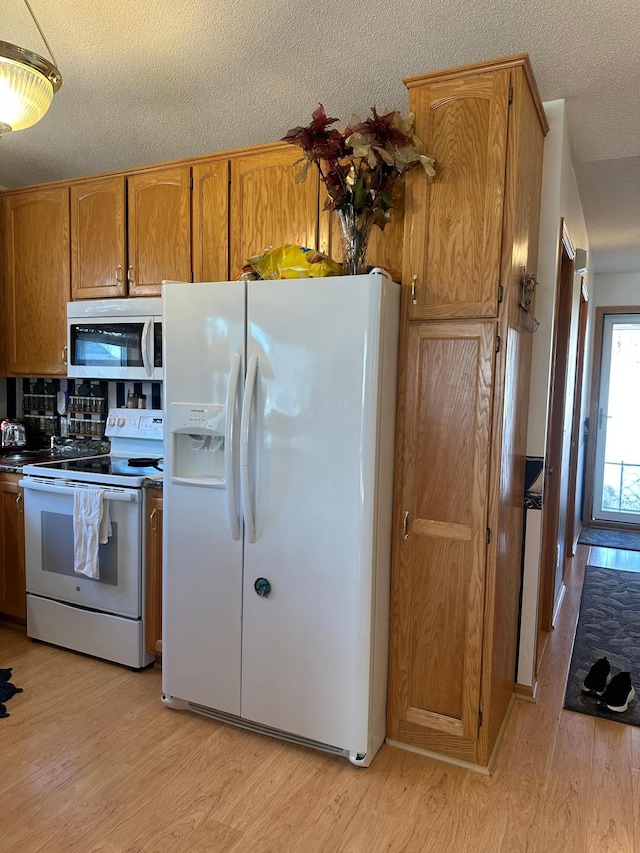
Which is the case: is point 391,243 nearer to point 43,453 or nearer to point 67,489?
point 67,489

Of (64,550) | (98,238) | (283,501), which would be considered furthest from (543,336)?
(64,550)

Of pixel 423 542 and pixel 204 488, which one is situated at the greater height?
pixel 204 488

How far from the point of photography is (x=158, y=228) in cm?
301

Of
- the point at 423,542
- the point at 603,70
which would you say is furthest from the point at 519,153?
the point at 423,542

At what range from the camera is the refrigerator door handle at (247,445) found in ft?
7.12

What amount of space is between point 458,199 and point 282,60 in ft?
2.76

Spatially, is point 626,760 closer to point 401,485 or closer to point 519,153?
point 401,485

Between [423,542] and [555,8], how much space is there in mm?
1782

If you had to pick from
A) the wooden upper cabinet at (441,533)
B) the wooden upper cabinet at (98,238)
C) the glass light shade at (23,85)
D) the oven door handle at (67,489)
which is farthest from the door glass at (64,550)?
the glass light shade at (23,85)

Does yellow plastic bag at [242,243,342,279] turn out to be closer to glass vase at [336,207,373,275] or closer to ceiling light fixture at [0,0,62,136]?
glass vase at [336,207,373,275]

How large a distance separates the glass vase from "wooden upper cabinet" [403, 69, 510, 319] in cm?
15

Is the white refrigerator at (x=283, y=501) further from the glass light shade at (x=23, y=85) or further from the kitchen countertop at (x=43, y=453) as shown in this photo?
the kitchen countertop at (x=43, y=453)

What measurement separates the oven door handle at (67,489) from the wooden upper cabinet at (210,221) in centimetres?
108

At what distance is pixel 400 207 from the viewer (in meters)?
2.31
